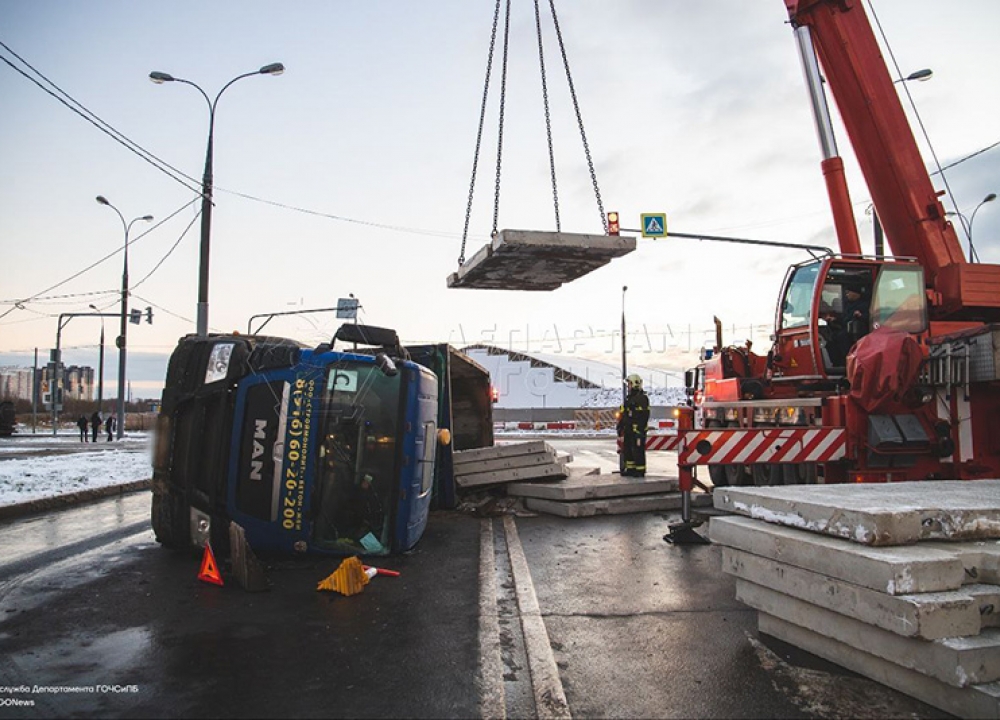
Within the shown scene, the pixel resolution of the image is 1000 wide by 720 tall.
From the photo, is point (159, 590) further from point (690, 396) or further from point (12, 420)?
point (12, 420)

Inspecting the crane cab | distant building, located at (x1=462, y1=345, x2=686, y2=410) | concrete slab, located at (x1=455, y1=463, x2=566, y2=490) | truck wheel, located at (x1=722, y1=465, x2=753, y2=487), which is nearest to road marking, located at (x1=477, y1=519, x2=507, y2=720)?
concrete slab, located at (x1=455, y1=463, x2=566, y2=490)

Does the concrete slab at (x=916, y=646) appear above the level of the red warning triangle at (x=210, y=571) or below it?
above

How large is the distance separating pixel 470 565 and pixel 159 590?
2541 mm

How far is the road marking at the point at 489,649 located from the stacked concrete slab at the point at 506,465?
3.18 metres

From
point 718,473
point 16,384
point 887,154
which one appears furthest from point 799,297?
point 16,384

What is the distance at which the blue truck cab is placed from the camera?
5855 mm

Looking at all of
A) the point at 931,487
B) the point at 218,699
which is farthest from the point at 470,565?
the point at 931,487

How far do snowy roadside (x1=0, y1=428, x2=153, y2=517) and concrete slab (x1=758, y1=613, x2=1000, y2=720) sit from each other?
996 cm

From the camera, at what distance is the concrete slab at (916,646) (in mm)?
2934

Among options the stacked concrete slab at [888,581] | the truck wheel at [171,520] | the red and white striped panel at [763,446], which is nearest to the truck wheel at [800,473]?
the red and white striped panel at [763,446]

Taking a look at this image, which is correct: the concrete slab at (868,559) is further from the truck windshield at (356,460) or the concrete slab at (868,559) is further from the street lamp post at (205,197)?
the street lamp post at (205,197)

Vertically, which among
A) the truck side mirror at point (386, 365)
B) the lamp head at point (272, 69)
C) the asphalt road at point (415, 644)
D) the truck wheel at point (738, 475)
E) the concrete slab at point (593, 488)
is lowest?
the asphalt road at point (415, 644)

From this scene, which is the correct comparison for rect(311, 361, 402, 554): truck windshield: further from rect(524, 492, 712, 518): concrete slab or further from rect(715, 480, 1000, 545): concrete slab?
rect(524, 492, 712, 518): concrete slab

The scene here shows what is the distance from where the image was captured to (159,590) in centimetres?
528
